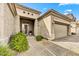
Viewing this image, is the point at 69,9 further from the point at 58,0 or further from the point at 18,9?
the point at 18,9

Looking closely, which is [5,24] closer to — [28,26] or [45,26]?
[28,26]

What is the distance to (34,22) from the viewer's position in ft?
15.5

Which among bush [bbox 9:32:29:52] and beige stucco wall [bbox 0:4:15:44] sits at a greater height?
beige stucco wall [bbox 0:4:15:44]

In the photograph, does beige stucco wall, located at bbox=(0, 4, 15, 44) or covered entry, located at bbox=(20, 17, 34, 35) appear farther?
covered entry, located at bbox=(20, 17, 34, 35)

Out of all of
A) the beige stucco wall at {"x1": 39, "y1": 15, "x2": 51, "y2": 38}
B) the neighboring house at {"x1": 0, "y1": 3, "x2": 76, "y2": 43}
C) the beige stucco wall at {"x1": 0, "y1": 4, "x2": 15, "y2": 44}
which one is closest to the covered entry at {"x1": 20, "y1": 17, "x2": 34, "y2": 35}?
the neighboring house at {"x1": 0, "y1": 3, "x2": 76, "y2": 43}

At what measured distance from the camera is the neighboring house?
4.31 meters

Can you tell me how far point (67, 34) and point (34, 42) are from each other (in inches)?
122

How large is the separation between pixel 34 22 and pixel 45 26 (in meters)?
1.15

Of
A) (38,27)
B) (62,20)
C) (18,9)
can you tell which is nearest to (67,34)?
(62,20)

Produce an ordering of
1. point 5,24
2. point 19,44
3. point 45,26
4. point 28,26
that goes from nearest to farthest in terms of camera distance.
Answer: point 5,24, point 19,44, point 28,26, point 45,26

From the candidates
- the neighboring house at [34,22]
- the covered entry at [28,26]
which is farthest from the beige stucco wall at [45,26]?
the covered entry at [28,26]

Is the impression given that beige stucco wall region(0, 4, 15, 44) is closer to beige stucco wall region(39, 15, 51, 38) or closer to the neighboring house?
the neighboring house

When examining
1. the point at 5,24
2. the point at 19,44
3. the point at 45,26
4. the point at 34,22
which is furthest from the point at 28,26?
the point at 45,26

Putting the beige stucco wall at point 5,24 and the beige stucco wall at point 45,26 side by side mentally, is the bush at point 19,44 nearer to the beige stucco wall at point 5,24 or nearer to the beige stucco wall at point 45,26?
the beige stucco wall at point 5,24
